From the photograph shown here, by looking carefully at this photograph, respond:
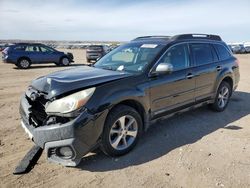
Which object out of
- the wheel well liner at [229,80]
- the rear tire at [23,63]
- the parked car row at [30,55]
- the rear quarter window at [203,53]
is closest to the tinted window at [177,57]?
the rear quarter window at [203,53]

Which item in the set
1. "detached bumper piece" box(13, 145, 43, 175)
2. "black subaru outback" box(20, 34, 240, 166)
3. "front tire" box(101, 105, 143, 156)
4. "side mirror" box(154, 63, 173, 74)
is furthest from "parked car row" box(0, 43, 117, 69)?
"detached bumper piece" box(13, 145, 43, 175)

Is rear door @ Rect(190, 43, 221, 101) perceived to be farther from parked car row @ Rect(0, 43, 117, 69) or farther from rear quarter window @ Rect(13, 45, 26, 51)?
rear quarter window @ Rect(13, 45, 26, 51)

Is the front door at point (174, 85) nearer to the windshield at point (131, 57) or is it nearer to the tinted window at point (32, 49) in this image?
the windshield at point (131, 57)

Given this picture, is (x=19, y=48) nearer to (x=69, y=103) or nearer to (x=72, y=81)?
(x=72, y=81)

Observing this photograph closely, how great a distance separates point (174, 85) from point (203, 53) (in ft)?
4.90

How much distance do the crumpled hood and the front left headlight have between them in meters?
0.13

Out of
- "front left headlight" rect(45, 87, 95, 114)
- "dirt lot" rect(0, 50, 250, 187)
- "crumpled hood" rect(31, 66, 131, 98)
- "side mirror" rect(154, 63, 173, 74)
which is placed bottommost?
"dirt lot" rect(0, 50, 250, 187)

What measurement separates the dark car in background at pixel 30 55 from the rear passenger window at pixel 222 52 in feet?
49.0

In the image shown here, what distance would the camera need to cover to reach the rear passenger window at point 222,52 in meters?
6.94

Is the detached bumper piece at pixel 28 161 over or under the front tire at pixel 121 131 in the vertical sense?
under

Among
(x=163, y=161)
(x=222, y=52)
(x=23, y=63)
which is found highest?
(x=222, y=52)

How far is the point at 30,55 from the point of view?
767 inches

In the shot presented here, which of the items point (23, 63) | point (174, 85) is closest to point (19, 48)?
point (23, 63)

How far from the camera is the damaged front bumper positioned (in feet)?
12.6
